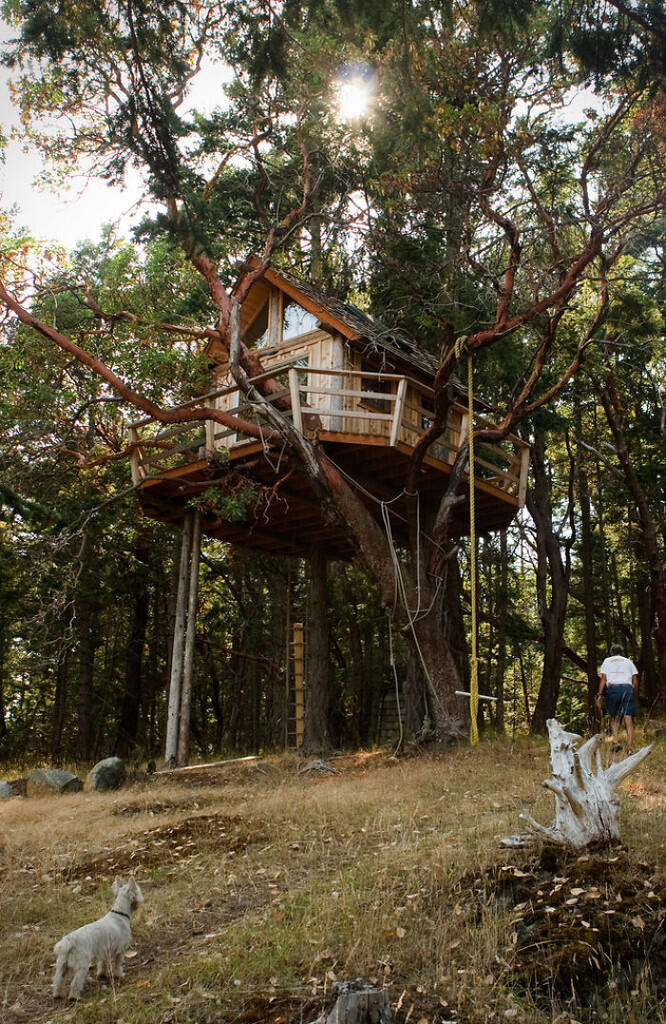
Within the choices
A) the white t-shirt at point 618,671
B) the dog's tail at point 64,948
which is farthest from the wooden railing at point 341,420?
the dog's tail at point 64,948

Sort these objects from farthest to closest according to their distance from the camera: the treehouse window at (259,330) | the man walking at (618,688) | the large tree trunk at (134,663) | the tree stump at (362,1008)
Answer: the large tree trunk at (134,663), the treehouse window at (259,330), the man walking at (618,688), the tree stump at (362,1008)

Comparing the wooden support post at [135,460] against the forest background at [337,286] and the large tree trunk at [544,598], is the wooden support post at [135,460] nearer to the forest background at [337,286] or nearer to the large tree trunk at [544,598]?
the forest background at [337,286]

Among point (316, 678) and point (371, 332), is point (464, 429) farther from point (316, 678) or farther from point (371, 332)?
point (316, 678)

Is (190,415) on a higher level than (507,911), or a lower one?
higher

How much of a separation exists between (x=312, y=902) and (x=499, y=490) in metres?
11.6

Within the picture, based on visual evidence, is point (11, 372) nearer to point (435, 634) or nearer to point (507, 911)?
point (435, 634)

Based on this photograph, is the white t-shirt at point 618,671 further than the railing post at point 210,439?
No

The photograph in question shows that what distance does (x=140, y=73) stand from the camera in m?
7.51

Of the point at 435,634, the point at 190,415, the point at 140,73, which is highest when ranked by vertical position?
the point at 140,73

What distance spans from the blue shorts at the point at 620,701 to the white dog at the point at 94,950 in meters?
9.20

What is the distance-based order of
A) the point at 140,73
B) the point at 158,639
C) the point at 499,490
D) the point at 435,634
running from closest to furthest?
the point at 140,73
the point at 435,634
the point at 499,490
the point at 158,639

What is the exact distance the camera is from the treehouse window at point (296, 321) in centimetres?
1728

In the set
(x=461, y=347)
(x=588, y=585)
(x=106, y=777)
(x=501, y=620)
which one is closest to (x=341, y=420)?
(x=461, y=347)

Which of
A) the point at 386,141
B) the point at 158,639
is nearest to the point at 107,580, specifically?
the point at 158,639
